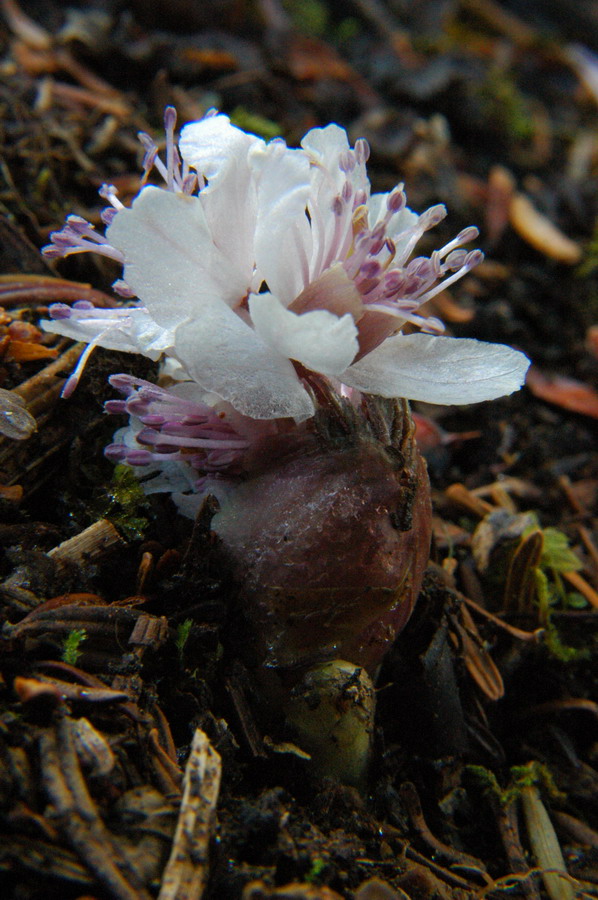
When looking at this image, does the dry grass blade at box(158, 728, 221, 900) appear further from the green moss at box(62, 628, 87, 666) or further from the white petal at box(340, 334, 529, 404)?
the white petal at box(340, 334, 529, 404)

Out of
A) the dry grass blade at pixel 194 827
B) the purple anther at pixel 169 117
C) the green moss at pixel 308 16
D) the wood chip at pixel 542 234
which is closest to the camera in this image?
the dry grass blade at pixel 194 827

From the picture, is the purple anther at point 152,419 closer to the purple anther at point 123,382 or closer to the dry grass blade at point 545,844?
the purple anther at point 123,382

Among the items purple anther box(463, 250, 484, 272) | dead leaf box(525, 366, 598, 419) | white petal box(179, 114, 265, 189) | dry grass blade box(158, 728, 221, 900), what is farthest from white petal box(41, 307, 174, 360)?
dead leaf box(525, 366, 598, 419)

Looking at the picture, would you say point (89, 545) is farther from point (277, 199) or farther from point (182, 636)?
point (277, 199)

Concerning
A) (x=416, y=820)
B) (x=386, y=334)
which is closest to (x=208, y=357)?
(x=386, y=334)

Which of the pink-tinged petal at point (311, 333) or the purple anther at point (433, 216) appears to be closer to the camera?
the pink-tinged petal at point (311, 333)

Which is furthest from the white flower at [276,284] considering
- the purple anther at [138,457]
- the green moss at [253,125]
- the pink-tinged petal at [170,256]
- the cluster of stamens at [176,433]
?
the green moss at [253,125]

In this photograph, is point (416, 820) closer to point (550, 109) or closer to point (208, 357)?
point (208, 357)

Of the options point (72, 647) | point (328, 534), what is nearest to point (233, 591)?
point (328, 534)
